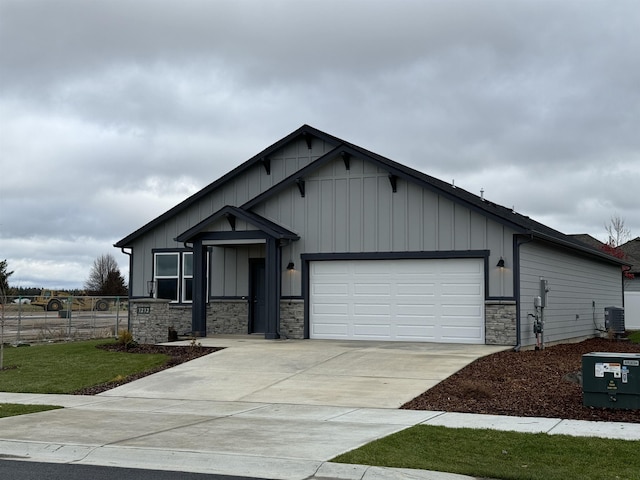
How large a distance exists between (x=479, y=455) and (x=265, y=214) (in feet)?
50.1

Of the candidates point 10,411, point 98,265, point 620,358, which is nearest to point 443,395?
point 620,358

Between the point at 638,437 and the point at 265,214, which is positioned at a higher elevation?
the point at 265,214

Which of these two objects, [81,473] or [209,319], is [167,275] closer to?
[209,319]

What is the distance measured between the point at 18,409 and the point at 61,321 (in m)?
27.8

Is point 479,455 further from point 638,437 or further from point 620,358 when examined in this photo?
point 620,358

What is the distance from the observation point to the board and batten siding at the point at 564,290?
20.5 metres

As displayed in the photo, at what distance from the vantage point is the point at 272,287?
22.0m

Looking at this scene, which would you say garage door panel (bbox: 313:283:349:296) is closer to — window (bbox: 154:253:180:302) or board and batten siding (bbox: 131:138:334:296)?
board and batten siding (bbox: 131:138:334:296)

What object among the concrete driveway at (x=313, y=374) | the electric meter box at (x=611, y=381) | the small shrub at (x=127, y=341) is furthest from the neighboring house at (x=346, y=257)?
the electric meter box at (x=611, y=381)

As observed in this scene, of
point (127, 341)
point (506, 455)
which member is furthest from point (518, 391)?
point (127, 341)

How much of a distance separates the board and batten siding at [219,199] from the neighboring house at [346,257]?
4cm

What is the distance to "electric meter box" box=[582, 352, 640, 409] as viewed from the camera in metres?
11.4

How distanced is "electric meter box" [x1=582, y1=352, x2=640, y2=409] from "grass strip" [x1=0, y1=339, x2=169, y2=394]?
9693 millimetres

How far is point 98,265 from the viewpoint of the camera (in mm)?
81312
